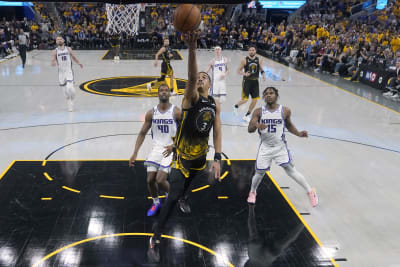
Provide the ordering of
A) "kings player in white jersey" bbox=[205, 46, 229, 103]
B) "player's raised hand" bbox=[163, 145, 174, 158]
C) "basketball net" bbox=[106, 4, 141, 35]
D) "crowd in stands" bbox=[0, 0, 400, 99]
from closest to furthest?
"player's raised hand" bbox=[163, 145, 174, 158] < "kings player in white jersey" bbox=[205, 46, 229, 103] < "basketball net" bbox=[106, 4, 141, 35] < "crowd in stands" bbox=[0, 0, 400, 99]

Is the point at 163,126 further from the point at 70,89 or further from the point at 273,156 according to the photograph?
the point at 70,89

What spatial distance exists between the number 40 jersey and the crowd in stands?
11.9m

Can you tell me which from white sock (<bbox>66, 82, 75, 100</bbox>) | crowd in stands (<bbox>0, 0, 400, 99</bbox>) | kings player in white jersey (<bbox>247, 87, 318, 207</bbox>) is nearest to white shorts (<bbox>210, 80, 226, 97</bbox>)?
white sock (<bbox>66, 82, 75, 100</bbox>)

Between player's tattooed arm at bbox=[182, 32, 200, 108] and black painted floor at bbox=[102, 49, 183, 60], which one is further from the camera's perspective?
black painted floor at bbox=[102, 49, 183, 60]

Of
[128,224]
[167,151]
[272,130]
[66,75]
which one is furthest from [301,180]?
[66,75]

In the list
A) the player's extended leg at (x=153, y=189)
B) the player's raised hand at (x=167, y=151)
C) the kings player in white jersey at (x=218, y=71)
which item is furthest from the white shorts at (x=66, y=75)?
the player's raised hand at (x=167, y=151)

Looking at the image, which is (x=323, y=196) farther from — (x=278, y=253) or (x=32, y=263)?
(x=32, y=263)

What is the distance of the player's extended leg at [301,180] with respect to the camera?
17.1 feet

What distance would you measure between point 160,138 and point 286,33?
1985 centimetres

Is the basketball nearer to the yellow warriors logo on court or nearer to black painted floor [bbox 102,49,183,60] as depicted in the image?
the yellow warriors logo on court

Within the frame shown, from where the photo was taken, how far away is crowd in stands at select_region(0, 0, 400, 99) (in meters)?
17.0

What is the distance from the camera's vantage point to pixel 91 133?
8.30 meters

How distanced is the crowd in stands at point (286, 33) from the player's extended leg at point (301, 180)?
10702 millimetres

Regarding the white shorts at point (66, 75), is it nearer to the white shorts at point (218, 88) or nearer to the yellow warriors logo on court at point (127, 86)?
the yellow warriors logo on court at point (127, 86)
